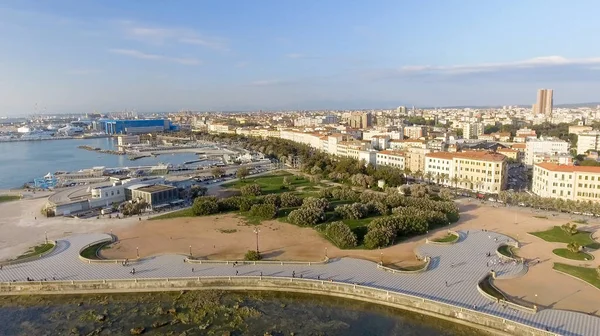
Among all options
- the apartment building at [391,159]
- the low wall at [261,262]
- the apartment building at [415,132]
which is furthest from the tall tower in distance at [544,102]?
the low wall at [261,262]

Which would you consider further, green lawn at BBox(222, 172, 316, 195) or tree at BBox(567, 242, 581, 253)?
green lawn at BBox(222, 172, 316, 195)

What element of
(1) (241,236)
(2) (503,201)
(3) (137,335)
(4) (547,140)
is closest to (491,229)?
(2) (503,201)

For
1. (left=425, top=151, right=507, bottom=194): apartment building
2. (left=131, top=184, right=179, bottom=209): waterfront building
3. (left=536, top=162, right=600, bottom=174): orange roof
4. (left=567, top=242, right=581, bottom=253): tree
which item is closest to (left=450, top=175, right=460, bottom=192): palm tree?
(left=425, top=151, right=507, bottom=194): apartment building

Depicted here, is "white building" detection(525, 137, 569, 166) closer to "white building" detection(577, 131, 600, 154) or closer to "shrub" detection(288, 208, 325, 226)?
"white building" detection(577, 131, 600, 154)

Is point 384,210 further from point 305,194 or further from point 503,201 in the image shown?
point 503,201

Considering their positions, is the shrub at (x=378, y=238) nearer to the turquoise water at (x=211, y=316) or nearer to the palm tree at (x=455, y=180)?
the turquoise water at (x=211, y=316)

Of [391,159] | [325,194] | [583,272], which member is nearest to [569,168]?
[583,272]
